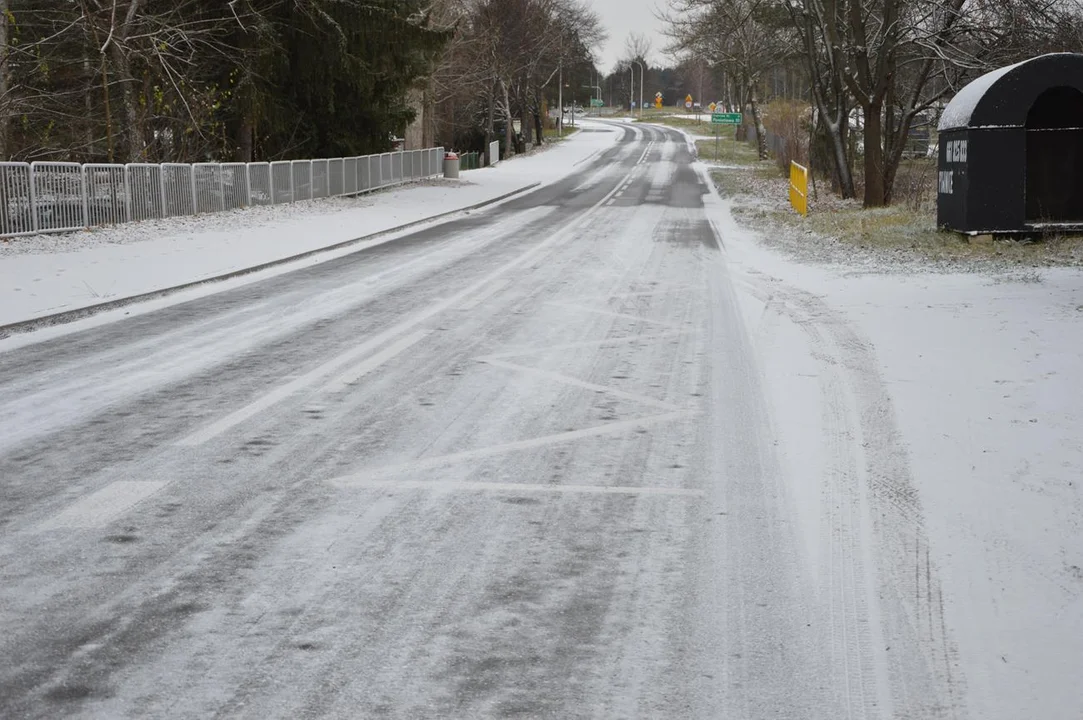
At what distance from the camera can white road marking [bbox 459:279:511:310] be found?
12406 mm

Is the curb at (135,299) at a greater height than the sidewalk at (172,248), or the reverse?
the sidewalk at (172,248)

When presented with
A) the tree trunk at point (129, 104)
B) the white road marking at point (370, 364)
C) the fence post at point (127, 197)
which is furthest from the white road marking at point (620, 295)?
the tree trunk at point (129, 104)

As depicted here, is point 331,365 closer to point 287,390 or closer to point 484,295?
point 287,390

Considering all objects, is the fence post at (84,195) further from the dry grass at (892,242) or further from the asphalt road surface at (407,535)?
the dry grass at (892,242)

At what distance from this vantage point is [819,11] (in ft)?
93.8

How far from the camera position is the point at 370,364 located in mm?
8961

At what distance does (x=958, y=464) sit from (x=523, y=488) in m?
2.37

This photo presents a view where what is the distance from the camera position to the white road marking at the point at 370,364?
8.12 meters

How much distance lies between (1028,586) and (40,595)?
12.4ft

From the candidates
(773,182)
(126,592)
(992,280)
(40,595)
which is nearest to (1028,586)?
(126,592)

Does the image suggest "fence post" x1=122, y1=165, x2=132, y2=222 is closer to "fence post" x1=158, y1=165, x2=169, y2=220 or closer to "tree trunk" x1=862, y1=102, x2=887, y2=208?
"fence post" x1=158, y1=165, x2=169, y2=220

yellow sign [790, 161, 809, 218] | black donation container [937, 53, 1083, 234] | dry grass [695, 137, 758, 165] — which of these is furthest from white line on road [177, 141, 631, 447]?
dry grass [695, 137, 758, 165]

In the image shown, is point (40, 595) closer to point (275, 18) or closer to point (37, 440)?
point (37, 440)

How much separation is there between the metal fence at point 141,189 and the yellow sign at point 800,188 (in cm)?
1317
